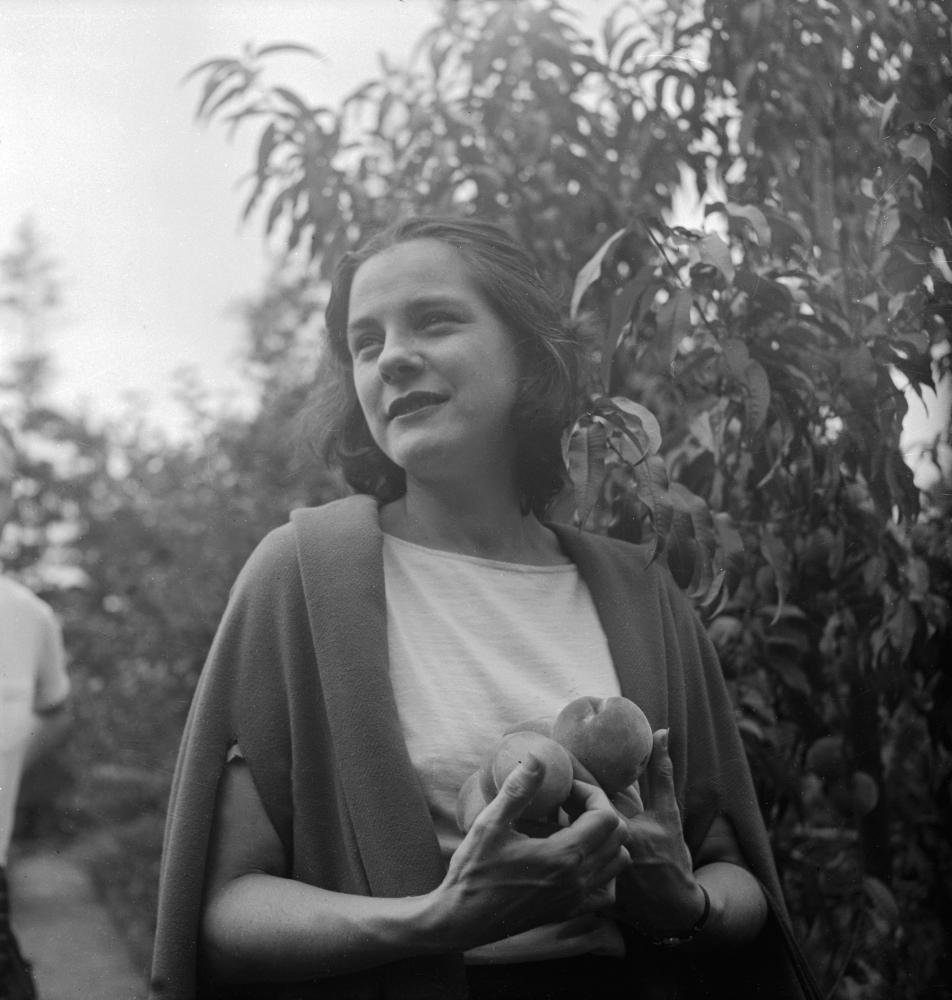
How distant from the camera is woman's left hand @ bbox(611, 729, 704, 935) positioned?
4.20ft

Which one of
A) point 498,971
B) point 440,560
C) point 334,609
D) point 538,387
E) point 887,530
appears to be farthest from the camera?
point 887,530

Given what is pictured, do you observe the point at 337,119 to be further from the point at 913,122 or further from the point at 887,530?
the point at 887,530

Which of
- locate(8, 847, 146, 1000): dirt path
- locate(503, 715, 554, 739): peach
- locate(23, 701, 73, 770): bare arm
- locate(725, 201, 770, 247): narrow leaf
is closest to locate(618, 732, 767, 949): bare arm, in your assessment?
locate(503, 715, 554, 739): peach

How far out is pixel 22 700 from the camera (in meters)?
2.21

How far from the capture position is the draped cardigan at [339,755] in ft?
4.21

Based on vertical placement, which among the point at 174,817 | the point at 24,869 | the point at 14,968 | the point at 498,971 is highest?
the point at 174,817

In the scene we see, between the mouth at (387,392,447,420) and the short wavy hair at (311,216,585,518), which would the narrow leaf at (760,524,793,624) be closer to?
the short wavy hair at (311,216,585,518)

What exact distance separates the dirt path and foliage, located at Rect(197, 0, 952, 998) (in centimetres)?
175

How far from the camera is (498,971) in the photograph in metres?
1.28

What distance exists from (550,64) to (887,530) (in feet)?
4.40

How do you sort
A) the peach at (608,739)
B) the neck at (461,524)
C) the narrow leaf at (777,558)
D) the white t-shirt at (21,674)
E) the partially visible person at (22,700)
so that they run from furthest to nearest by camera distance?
the white t-shirt at (21,674) < the partially visible person at (22,700) < the narrow leaf at (777,558) < the neck at (461,524) < the peach at (608,739)

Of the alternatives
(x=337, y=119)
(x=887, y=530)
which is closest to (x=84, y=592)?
(x=337, y=119)

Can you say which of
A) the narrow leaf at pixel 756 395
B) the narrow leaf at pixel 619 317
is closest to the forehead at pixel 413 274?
the narrow leaf at pixel 619 317

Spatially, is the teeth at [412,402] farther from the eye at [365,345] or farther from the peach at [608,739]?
the peach at [608,739]
